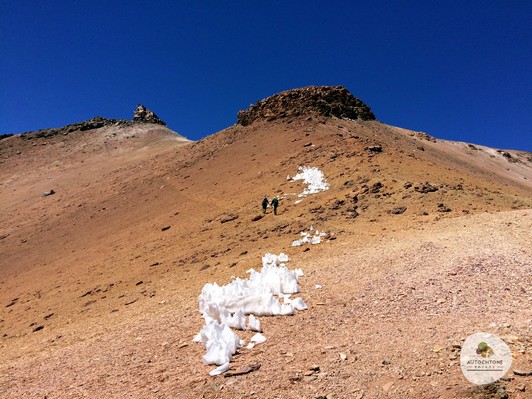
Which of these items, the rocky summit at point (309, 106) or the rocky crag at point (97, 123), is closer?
the rocky summit at point (309, 106)

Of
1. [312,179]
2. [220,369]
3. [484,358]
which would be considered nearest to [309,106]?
[312,179]

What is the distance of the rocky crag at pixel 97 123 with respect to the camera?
63.2 metres

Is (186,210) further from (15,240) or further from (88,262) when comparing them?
(15,240)

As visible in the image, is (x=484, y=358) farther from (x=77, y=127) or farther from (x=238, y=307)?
(x=77, y=127)

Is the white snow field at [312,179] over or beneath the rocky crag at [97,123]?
beneath

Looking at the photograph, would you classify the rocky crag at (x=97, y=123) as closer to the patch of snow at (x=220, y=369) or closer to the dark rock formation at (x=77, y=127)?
the dark rock formation at (x=77, y=127)

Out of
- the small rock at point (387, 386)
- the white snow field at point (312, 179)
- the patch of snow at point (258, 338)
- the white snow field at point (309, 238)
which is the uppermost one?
the white snow field at point (312, 179)

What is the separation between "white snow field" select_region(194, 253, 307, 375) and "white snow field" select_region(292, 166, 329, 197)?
9.43 m

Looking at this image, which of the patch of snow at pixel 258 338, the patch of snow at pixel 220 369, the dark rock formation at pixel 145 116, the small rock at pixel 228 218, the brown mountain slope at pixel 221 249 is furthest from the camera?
the dark rock formation at pixel 145 116

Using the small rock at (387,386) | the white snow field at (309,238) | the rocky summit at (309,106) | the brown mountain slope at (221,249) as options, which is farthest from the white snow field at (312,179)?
the small rock at (387,386)

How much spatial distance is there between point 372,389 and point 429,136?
133 ft

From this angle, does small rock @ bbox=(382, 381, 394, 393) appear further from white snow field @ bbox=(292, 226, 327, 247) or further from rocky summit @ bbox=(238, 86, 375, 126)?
rocky summit @ bbox=(238, 86, 375, 126)

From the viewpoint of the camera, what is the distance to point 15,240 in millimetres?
24656

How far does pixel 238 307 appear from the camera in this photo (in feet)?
24.4
